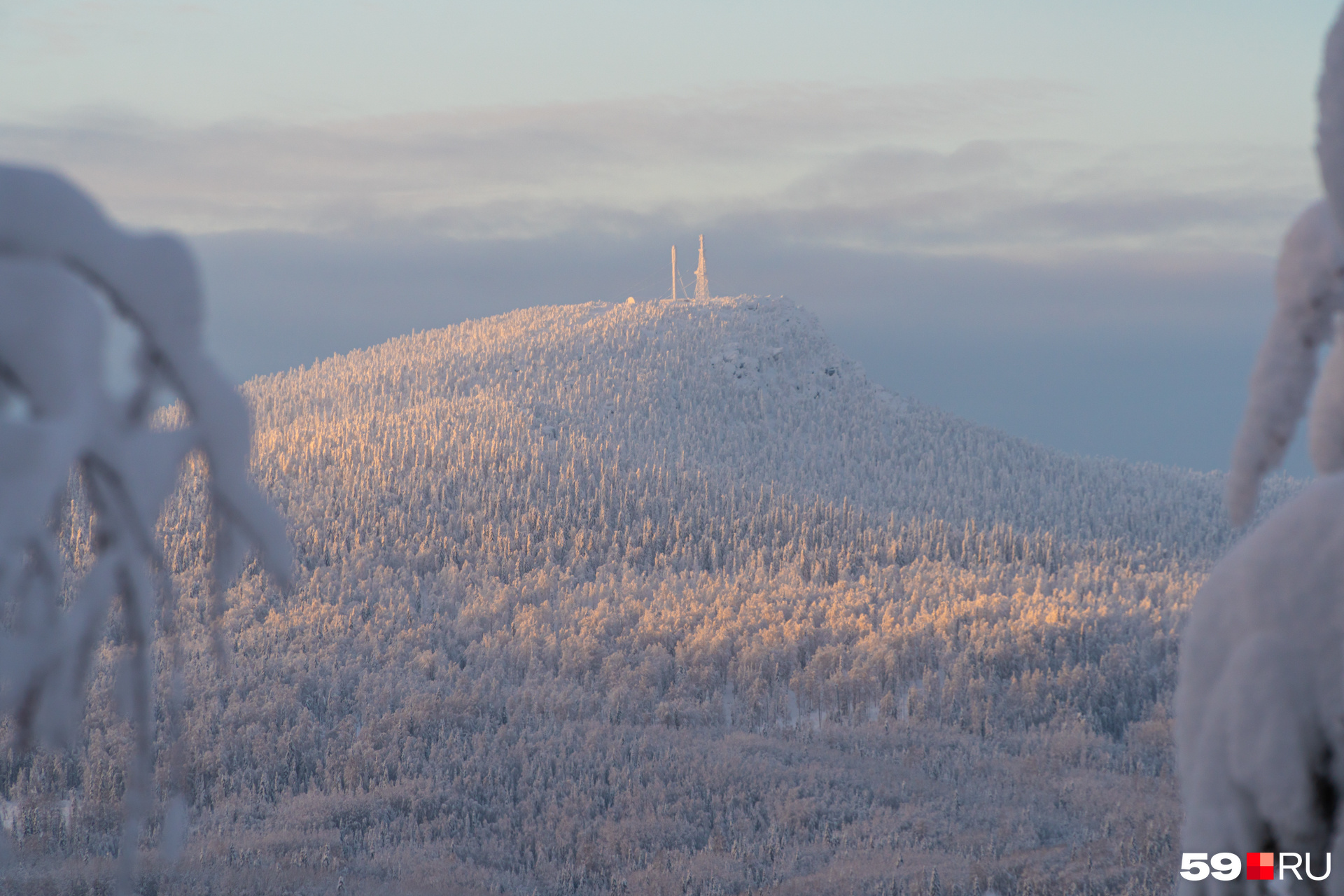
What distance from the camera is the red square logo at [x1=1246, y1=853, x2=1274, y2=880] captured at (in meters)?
2.41

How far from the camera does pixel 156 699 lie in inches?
642

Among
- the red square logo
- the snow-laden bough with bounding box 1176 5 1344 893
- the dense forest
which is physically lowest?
the dense forest

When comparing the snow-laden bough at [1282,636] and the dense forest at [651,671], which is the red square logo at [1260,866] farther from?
the dense forest at [651,671]

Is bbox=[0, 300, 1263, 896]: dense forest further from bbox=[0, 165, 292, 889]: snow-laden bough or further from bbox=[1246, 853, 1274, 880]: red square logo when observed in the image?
bbox=[1246, 853, 1274, 880]: red square logo

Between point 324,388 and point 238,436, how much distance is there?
51110mm

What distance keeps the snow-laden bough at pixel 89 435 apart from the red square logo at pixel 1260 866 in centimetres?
259

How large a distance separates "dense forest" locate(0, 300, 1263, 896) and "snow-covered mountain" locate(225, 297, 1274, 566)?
Result: 0.77ft

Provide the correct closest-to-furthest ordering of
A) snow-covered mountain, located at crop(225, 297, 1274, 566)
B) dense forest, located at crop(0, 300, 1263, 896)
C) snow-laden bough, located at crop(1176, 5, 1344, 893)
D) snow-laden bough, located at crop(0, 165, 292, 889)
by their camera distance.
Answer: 1. snow-laden bough, located at crop(0, 165, 292, 889)
2. snow-laden bough, located at crop(1176, 5, 1344, 893)
3. dense forest, located at crop(0, 300, 1263, 896)
4. snow-covered mountain, located at crop(225, 297, 1274, 566)

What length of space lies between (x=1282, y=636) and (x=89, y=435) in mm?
2731

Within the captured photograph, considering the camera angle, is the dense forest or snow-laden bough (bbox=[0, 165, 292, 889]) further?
the dense forest

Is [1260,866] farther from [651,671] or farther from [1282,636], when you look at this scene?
[651,671]

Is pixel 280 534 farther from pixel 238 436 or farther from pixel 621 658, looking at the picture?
pixel 621 658

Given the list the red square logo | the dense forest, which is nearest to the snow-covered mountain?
→ the dense forest

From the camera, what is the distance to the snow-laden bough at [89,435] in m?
1.92
